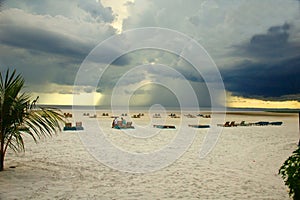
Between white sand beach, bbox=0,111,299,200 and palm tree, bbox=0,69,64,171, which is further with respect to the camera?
palm tree, bbox=0,69,64,171

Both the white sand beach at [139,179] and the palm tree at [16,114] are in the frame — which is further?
the palm tree at [16,114]

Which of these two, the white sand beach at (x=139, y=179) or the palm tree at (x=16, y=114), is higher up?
the palm tree at (x=16, y=114)

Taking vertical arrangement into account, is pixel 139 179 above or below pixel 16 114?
below

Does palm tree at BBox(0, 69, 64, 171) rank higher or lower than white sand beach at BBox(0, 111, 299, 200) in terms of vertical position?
higher

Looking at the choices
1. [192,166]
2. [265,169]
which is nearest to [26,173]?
[192,166]

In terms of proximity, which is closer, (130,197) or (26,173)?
(130,197)

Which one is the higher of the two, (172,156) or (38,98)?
Answer: (38,98)

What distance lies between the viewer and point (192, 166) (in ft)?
30.1

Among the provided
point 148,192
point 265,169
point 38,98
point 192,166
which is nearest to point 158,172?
point 192,166

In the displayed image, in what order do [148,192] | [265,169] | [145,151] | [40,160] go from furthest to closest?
[145,151] → [40,160] → [265,169] → [148,192]

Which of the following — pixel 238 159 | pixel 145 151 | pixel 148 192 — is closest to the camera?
pixel 148 192

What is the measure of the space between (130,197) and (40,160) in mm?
5092

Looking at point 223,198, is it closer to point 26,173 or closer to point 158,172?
point 158,172

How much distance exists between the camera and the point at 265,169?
347 inches
